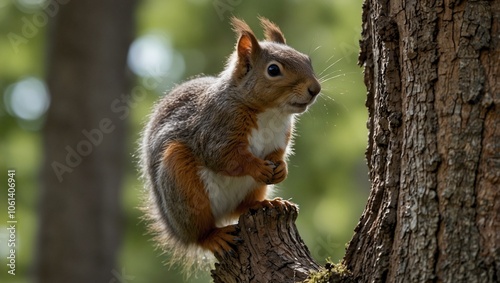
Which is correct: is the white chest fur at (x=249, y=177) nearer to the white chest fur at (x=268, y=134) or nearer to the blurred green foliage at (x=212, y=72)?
the white chest fur at (x=268, y=134)

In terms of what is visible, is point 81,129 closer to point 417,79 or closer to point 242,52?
point 242,52

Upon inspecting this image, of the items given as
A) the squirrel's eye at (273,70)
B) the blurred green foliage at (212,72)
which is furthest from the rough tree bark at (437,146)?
the blurred green foliage at (212,72)

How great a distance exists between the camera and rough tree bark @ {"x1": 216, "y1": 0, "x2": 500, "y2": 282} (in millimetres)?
2480

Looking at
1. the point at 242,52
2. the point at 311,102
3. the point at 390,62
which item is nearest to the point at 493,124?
the point at 390,62

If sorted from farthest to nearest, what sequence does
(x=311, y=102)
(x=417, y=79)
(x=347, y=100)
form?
1. (x=347, y=100)
2. (x=311, y=102)
3. (x=417, y=79)

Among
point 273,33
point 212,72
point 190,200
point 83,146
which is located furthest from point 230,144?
point 212,72

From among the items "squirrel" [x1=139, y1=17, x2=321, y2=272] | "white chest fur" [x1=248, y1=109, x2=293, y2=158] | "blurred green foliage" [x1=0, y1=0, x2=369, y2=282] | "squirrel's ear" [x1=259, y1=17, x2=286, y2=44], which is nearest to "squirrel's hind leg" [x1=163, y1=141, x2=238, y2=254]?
"squirrel" [x1=139, y1=17, x2=321, y2=272]

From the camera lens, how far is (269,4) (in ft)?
28.5

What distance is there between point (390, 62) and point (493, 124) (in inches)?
18.8

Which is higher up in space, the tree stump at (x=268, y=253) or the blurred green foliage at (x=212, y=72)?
the blurred green foliage at (x=212, y=72)

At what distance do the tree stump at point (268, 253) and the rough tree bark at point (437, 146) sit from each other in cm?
32

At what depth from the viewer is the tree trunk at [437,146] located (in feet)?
8.14

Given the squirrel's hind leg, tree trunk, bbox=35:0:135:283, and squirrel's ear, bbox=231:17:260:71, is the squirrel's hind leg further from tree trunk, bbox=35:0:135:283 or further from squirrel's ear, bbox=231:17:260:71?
tree trunk, bbox=35:0:135:283

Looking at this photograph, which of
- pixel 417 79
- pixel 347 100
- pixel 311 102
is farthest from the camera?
pixel 347 100
